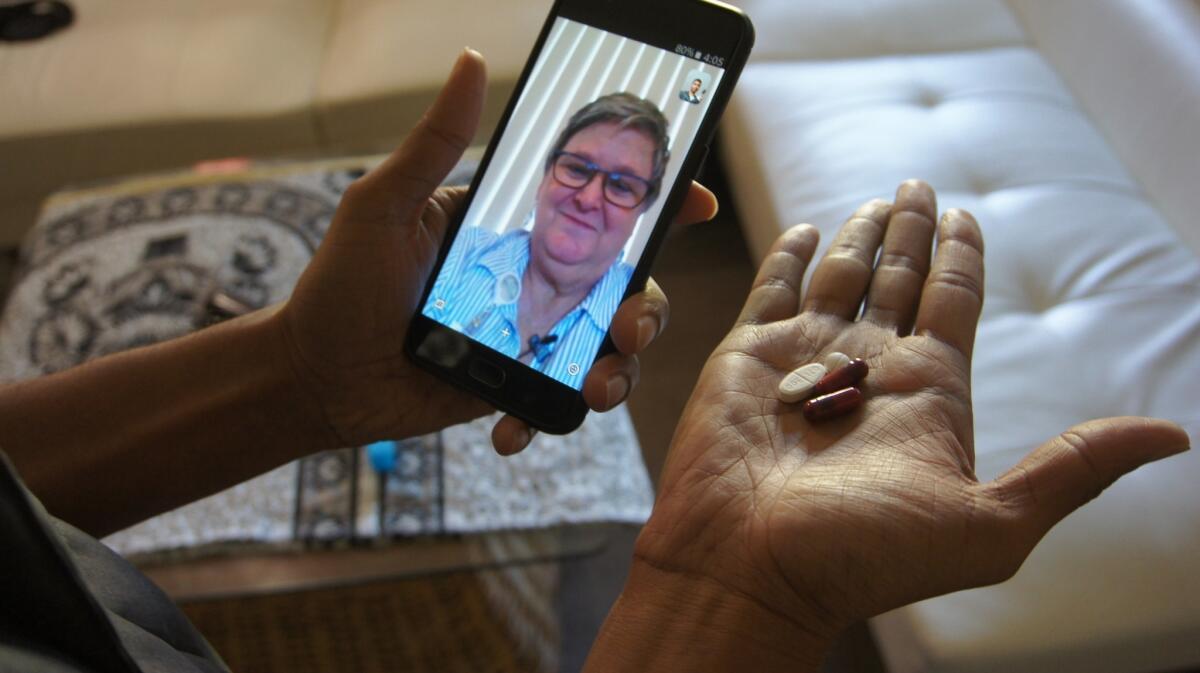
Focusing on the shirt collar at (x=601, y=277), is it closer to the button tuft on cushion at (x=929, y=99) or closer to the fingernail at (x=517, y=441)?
the fingernail at (x=517, y=441)

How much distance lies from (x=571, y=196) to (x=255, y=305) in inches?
27.5

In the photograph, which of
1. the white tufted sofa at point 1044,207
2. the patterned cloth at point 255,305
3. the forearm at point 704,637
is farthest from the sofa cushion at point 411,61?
the forearm at point 704,637

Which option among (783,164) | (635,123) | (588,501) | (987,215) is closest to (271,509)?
(588,501)

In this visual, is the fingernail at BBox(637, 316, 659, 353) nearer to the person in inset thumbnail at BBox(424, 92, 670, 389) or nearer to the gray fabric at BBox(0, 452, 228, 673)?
the person in inset thumbnail at BBox(424, 92, 670, 389)

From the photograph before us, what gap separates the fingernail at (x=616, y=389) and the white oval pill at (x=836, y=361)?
0.61 feet

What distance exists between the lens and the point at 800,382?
2.34 feet

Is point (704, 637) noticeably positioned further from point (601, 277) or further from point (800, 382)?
point (601, 277)

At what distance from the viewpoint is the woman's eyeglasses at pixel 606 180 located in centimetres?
82

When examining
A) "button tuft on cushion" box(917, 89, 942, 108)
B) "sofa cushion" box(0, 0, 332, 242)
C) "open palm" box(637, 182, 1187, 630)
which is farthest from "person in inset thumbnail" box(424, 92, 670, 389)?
"sofa cushion" box(0, 0, 332, 242)

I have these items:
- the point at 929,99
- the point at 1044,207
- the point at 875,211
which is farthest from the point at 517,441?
the point at 929,99

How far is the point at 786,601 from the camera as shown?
631mm

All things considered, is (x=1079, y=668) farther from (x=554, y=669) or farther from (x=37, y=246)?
(x=37, y=246)

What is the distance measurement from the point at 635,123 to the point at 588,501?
554 mm

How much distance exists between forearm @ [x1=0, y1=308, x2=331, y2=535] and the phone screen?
0.63ft
